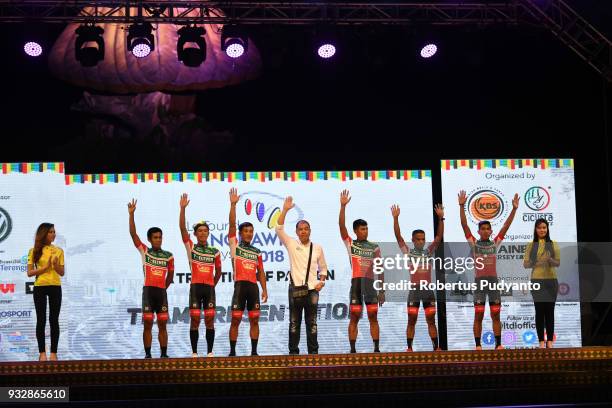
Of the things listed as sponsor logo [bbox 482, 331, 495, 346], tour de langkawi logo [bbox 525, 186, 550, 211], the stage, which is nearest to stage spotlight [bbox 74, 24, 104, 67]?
the stage

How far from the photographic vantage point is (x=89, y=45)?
24.9ft

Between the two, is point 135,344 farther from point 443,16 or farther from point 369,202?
point 443,16

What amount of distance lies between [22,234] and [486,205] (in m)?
4.51

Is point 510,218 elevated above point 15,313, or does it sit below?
A: above

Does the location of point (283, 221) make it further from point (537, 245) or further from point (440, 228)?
point (537, 245)

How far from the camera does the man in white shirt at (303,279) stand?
7.43 metres

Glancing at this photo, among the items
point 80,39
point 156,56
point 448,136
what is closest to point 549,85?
point 448,136

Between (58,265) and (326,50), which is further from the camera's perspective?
(326,50)

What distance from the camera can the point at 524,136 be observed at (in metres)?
8.85

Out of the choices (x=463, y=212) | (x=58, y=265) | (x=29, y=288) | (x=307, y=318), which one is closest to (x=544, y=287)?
(x=463, y=212)

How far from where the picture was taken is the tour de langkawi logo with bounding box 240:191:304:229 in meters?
8.43

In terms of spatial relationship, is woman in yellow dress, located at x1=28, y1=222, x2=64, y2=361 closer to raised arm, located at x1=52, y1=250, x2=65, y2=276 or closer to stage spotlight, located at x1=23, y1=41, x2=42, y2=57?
raised arm, located at x1=52, y1=250, x2=65, y2=276

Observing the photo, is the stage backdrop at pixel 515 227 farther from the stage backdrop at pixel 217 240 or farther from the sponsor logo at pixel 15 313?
the sponsor logo at pixel 15 313

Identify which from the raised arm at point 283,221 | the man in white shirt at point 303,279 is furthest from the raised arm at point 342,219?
the raised arm at point 283,221
